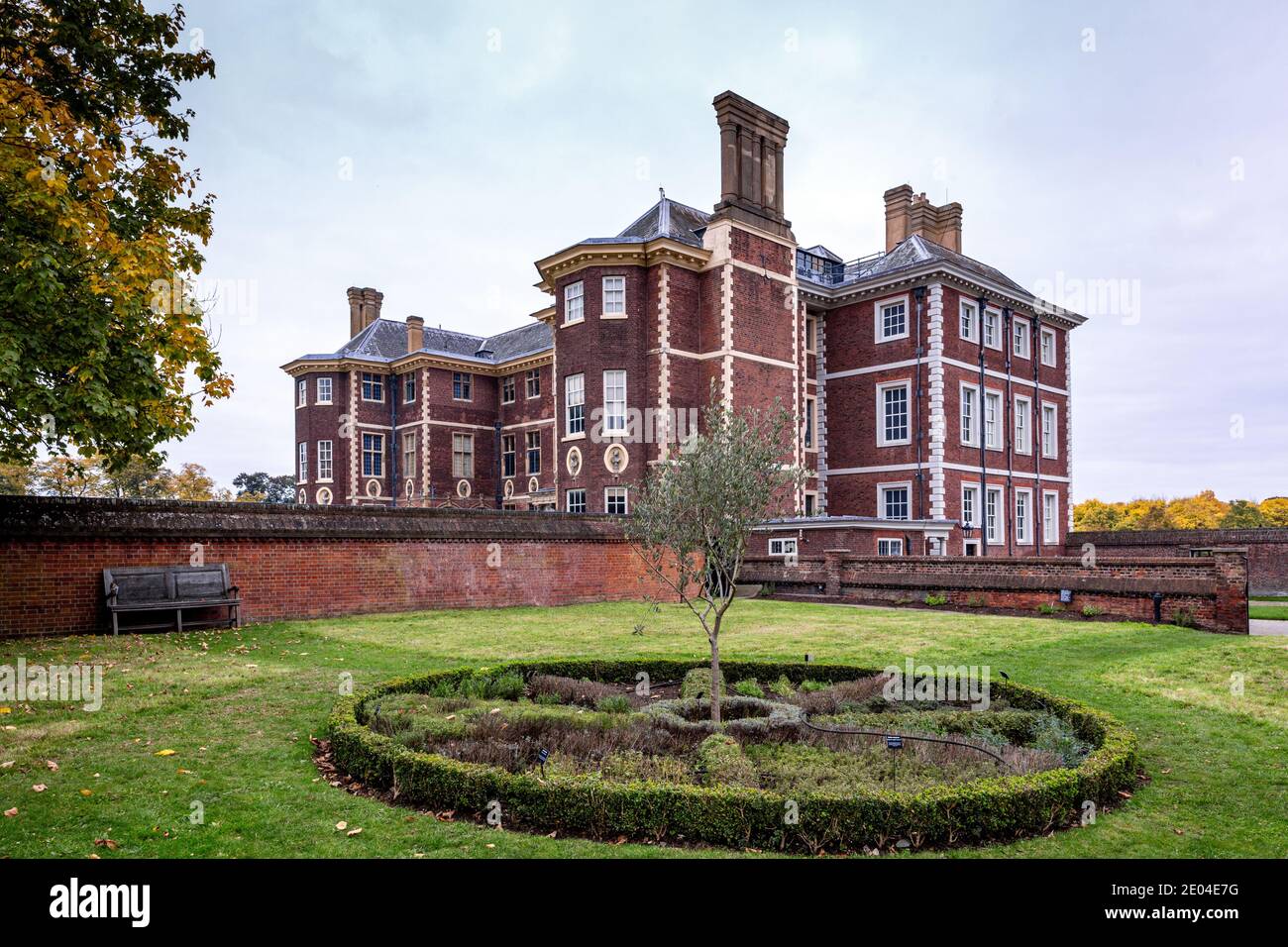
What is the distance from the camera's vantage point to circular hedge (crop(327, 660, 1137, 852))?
5.48 metres

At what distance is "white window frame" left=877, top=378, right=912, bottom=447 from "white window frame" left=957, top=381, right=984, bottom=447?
7.41ft

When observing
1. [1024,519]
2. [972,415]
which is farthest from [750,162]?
[1024,519]

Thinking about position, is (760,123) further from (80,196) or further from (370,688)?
(370,688)

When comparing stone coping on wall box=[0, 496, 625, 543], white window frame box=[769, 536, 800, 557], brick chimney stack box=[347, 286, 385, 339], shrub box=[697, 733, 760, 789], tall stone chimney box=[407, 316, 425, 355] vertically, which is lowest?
shrub box=[697, 733, 760, 789]

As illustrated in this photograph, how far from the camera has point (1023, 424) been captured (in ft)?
127

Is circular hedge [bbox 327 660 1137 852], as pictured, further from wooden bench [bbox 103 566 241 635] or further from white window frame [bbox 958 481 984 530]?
white window frame [bbox 958 481 984 530]

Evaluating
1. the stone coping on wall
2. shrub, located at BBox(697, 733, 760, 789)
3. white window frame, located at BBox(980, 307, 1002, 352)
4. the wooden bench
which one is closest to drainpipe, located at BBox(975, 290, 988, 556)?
white window frame, located at BBox(980, 307, 1002, 352)

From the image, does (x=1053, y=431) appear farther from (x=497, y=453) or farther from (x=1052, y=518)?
(x=497, y=453)

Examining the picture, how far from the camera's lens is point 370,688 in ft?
32.0

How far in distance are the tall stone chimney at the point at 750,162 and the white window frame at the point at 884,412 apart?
8.33 meters

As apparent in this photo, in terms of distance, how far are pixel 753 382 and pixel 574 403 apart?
23.4 ft
